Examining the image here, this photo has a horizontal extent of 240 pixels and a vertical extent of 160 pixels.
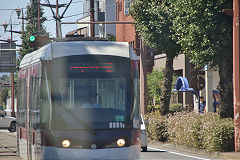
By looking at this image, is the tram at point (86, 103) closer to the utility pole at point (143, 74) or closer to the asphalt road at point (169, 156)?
the asphalt road at point (169, 156)

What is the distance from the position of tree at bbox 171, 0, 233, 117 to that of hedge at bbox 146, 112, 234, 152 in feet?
3.87

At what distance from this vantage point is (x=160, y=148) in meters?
25.8

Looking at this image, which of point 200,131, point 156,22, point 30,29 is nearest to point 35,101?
point 200,131

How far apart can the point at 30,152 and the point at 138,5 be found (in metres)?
15.4

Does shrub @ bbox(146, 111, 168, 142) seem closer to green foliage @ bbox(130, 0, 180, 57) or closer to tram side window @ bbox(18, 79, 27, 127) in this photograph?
green foliage @ bbox(130, 0, 180, 57)

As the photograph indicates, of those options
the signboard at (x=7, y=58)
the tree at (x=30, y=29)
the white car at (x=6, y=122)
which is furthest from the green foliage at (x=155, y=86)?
the tree at (x=30, y=29)

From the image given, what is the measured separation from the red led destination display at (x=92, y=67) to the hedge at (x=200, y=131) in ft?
26.1

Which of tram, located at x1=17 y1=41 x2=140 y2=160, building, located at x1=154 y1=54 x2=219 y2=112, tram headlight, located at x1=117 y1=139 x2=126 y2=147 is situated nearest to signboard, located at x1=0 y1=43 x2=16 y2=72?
building, located at x1=154 y1=54 x2=219 y2=112

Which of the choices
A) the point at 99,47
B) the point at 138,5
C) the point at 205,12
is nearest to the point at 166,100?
the point at 138,5

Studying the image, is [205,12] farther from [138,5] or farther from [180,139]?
[138,5]

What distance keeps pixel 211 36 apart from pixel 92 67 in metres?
9.62

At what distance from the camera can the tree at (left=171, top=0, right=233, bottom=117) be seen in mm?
21719

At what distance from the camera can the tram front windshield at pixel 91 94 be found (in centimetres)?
1305

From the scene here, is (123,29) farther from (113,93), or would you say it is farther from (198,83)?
(113,93)
